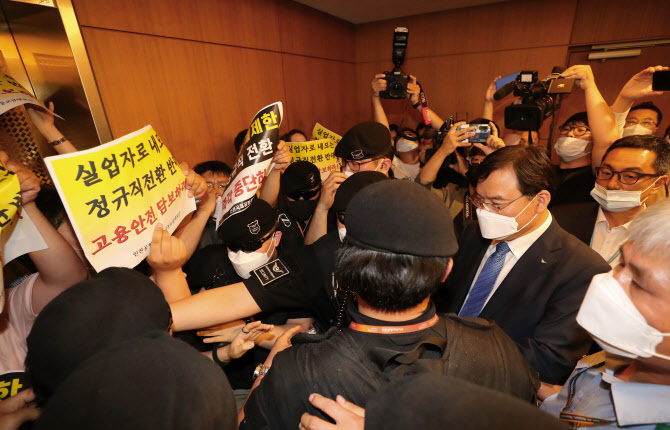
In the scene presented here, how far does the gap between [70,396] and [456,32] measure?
629cm

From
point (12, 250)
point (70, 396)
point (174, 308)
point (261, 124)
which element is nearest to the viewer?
point (70, 396)

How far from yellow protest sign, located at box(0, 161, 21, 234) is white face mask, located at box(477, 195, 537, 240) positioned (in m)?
1.98

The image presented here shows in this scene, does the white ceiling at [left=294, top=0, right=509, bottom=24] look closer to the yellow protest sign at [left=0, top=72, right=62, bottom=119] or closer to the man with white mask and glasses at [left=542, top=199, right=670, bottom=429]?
the yellow protest sign at [left=0, top=72, right=62, bottom=119]

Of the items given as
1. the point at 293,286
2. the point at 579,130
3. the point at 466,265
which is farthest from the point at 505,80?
the point at 293,286

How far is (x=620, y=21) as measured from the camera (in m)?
4.28

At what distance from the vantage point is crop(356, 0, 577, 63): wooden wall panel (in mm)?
4625

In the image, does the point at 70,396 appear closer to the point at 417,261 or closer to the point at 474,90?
the point at 417,261

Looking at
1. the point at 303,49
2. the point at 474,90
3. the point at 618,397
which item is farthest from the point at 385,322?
the point at 474,90

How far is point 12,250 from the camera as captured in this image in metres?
1.25

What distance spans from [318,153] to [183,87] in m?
1.50

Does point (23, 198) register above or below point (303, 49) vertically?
below

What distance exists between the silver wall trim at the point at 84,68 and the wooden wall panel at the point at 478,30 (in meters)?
4.78

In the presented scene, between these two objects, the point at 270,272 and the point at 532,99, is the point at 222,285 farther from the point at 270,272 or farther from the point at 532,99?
the point at 532,99

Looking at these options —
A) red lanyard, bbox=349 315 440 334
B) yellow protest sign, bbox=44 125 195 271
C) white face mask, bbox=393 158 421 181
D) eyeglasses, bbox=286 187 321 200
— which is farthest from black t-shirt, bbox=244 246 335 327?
white face mask, bbox=393 158 421 181
